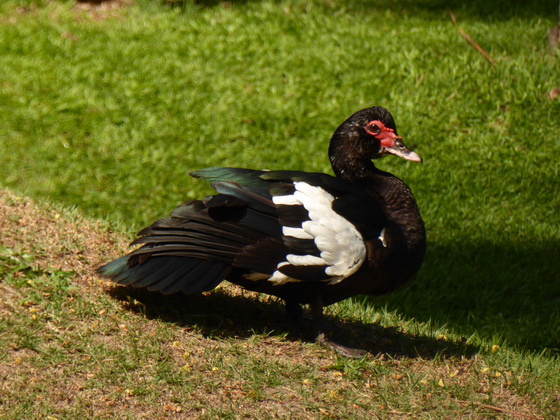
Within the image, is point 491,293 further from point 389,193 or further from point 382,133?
point 382,133

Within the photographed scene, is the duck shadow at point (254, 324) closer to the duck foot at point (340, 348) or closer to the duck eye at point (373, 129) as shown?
the duck foot at point (340, 348)

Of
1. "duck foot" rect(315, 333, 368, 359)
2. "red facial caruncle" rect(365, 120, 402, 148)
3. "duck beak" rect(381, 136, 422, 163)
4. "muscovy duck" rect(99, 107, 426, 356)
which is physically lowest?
"duck foot" rect(315, 333, 368, 359)

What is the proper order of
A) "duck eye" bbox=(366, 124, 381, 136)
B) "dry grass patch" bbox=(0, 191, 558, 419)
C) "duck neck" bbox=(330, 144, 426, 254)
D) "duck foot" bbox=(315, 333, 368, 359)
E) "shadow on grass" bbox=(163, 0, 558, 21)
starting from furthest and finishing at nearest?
1. "shadow on grass" bbox=(163, 0, 558, 21)
2. "duck eye" bbox=(366, 124, 381, 136)
3. "duck neck" bbox=(330, 144, 426, 254)
4. "duck foot" bbox=(315, 333, 368, 359)
5. "dry grass patch" bbox=(0, 191, 558, 419)

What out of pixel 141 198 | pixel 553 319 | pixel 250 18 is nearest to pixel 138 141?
pixel 141 198

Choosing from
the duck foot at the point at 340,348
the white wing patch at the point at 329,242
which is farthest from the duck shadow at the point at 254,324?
the white wing patch at the point at 329,242

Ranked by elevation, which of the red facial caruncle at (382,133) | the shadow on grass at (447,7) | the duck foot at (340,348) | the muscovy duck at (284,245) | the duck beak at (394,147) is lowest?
the duck foot at (340,348)

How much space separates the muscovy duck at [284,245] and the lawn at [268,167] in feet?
1.05

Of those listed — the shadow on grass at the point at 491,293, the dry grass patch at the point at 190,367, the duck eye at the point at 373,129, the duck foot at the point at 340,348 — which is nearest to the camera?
the dry grass patch at the point at 190,367

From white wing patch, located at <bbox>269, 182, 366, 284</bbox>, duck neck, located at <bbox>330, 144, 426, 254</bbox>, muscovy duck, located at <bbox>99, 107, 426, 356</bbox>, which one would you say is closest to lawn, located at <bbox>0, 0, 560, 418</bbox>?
muscovy duck, located at <bbox>99, 107, 426, 356</bbox>

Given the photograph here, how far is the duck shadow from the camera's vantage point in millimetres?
4477

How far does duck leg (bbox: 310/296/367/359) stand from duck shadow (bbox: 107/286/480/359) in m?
0.12

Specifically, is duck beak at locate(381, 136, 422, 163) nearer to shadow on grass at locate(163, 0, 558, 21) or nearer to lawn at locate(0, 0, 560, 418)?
lawn at locate(0, 0, 560, 418)

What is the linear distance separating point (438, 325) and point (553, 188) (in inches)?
78.7

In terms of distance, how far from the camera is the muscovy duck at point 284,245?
4.13 m
